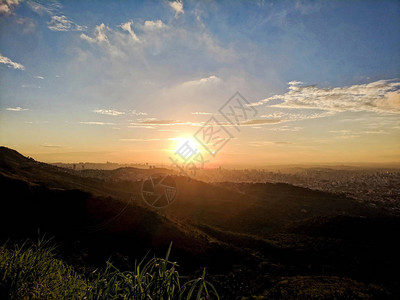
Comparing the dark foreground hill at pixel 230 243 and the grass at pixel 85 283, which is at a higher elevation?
the grass at pixel 85 283

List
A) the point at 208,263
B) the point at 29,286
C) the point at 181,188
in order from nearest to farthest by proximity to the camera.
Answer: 1. the point at 29,286
2. the point at 208,263
3. the point at 181,188

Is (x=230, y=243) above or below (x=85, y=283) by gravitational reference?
below

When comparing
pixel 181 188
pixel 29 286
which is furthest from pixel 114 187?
pixel 29 286

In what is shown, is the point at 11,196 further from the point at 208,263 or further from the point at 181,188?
the point at 181,188

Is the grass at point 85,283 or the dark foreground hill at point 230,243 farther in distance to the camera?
the dark foreground hill at point 230,243

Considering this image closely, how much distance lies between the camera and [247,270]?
17.8 m

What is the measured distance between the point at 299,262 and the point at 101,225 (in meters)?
18.5

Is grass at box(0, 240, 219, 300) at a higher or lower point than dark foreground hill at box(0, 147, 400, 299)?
higher

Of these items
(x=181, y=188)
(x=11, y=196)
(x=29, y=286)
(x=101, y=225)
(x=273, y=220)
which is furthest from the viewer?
(x=181, y=188)

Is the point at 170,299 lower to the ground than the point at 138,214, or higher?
higher

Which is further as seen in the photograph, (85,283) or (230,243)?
(230,243)

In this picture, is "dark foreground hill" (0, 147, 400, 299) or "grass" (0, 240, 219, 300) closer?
"grass" (0, 240, 219, 300)

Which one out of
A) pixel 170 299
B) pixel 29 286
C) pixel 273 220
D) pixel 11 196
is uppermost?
pixel 170 299

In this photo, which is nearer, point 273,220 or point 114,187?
point 273,220
